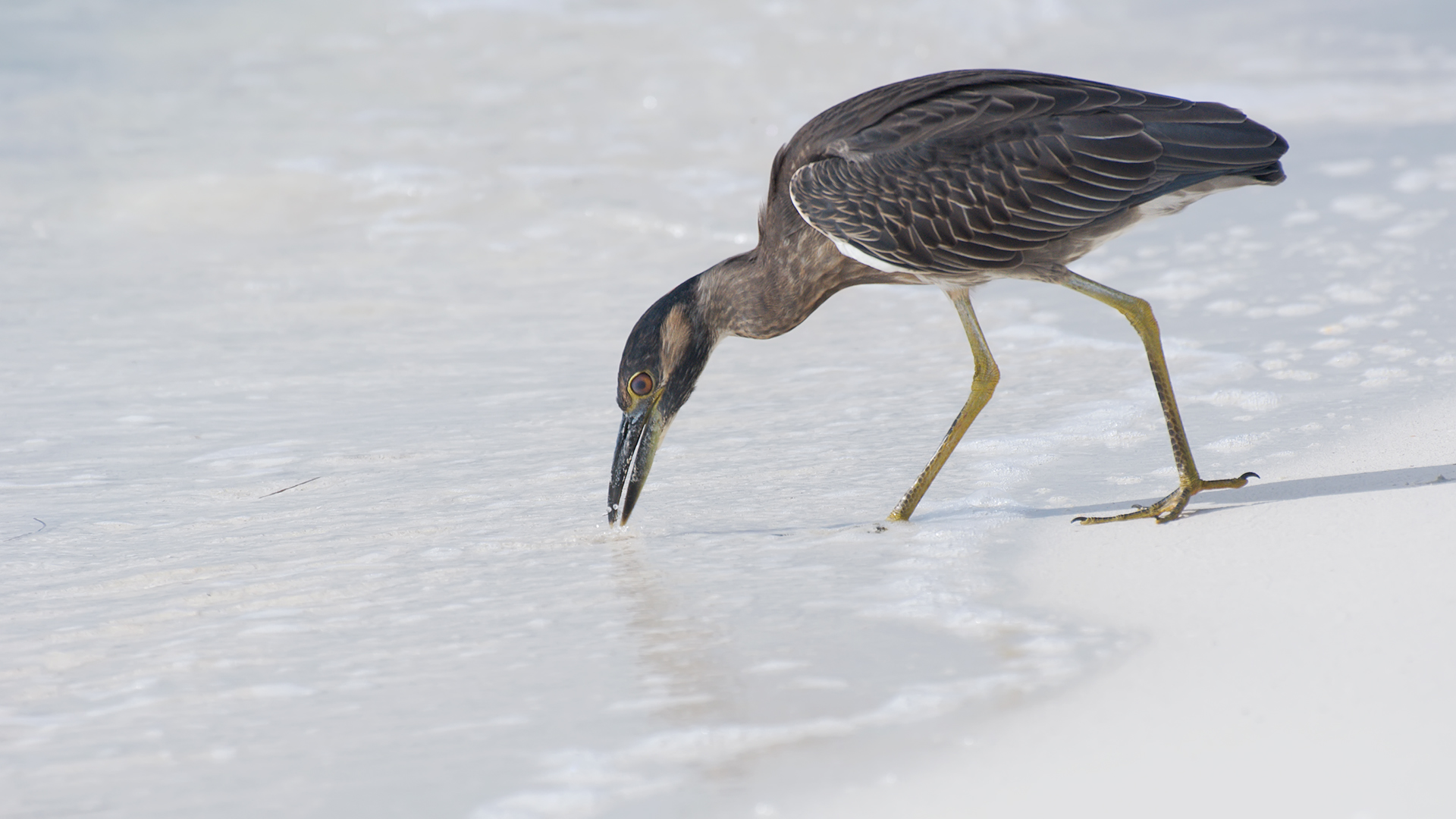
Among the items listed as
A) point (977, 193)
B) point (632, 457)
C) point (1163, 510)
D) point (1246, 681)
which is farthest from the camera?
point (632, 457)

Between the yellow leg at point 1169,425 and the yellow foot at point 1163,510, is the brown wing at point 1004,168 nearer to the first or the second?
the yellow leg at point 1169,425

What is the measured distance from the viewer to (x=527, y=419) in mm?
5926

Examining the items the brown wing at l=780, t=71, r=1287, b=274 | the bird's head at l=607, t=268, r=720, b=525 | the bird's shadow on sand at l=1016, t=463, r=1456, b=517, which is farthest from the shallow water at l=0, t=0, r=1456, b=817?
the brown wing at l=780, t=71, r=1287, b=274

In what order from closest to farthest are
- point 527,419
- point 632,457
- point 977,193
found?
point 977,193 < point 632,457 < point 527,419

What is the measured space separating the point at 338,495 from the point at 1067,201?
2750mm

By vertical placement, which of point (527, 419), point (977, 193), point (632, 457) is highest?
point (977, 193)

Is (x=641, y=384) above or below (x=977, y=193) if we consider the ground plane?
below

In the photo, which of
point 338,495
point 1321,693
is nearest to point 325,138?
point 338,495

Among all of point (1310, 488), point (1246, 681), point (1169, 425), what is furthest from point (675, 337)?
point (1246, 681)

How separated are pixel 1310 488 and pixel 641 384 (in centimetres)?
214

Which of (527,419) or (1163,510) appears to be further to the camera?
(527,419)

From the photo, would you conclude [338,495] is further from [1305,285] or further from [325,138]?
[325,138]

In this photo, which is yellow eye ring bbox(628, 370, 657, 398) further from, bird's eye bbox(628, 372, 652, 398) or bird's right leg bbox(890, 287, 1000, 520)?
bird's right leg bbox(890, 287, 1000, 520)

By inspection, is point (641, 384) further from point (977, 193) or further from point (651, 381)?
point (977, 193)
